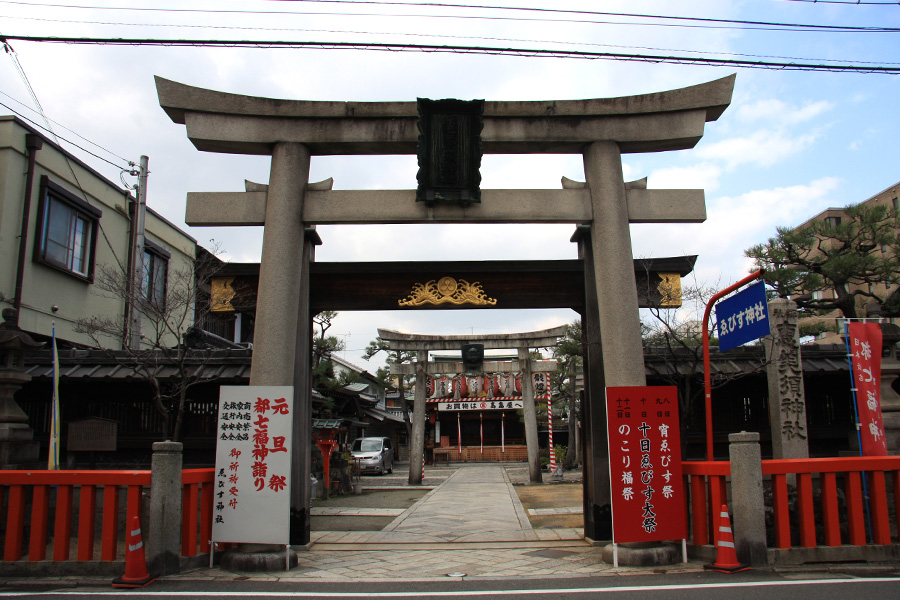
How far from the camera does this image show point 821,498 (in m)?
8.56

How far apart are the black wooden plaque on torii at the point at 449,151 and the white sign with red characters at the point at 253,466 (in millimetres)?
3735

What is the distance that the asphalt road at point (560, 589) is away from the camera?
21.6 ft

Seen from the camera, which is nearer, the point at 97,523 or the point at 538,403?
the point at 97,523

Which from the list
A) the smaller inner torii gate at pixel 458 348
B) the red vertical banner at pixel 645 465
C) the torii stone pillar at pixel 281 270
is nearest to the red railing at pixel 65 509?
the torii stone pillar at pixel 281 270

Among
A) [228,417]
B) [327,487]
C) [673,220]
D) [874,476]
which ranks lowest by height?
[327,487]

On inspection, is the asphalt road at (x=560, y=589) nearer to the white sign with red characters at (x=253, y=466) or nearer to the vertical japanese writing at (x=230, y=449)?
the white sign with red characters at (x=253, y=466)

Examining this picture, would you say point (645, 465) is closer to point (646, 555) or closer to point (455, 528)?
point (646, 555)

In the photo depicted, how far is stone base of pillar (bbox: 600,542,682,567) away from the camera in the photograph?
8281 mm

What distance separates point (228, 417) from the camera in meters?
8.72

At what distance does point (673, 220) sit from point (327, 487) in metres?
12.9

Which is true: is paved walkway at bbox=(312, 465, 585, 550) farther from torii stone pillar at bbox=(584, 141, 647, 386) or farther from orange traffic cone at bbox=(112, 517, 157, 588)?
orange traffic cone at bbox=(112, 517, 157, 588)

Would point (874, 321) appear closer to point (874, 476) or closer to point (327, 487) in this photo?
A: point (874, 476)

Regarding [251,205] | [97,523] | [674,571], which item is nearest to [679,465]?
[674,571]

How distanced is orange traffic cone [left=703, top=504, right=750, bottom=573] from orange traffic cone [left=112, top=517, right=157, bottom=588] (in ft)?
22.1
